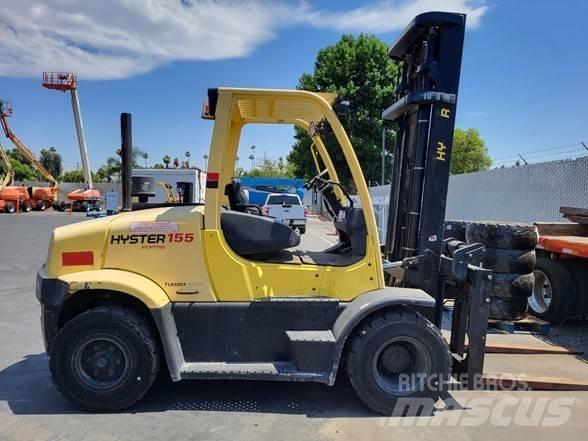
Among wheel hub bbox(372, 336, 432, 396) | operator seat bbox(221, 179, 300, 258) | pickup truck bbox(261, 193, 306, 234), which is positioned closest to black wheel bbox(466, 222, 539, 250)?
wheel hub bbox(372, 336, 432, 396)

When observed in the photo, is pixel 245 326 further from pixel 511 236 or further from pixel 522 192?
pixel 522 192

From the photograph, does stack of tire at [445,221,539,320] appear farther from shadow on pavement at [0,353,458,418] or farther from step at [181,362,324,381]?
step at [181,362,324,381]

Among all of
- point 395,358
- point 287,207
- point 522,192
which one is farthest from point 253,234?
point 287,207

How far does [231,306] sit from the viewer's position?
4266 millimetres

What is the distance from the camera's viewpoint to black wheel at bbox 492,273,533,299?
6.66 meters

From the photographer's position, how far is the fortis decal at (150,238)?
4.26 m

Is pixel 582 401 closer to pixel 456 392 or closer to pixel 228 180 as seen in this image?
pixel 456 392

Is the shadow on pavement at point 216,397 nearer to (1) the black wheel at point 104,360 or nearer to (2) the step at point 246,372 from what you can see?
(1) the black wheel at point 104,360

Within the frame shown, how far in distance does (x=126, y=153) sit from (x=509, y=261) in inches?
203

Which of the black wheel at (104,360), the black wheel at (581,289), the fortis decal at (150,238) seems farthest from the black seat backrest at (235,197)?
the black wheel at (581,289)

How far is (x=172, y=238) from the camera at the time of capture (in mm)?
4262

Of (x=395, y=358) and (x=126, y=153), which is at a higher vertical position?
(x=126, y=153)

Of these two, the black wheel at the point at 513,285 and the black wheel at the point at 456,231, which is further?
the black wheel at the point at 456,231

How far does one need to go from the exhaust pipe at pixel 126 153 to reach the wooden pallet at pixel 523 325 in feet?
16.6
